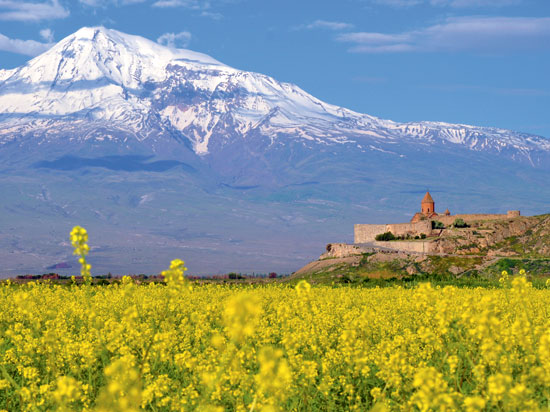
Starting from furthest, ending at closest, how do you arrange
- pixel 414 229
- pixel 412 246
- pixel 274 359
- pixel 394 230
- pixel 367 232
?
1. pixel 367 232
2. pixel 394 230
3. pixel 414 229
4. pixel 412 246
5. pixel 274 359

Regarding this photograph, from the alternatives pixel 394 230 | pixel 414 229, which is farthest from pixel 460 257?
pixel 394 230

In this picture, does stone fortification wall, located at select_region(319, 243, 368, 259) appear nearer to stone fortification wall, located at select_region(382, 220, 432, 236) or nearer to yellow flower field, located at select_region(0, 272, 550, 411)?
stone fortification wall, located at select_region(382, 220, 432, 236)

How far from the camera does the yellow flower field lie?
6973mm

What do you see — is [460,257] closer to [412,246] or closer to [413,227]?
[412,246]

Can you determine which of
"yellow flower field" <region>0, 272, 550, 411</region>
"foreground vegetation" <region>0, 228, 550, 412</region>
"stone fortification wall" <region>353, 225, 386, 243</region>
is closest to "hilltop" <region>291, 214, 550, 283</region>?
"stone fortification wall" <region>353, 225, 386, 243</region>

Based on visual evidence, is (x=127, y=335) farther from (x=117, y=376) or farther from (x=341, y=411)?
(x=117, y=376)

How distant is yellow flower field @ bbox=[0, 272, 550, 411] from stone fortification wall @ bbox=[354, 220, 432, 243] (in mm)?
53172

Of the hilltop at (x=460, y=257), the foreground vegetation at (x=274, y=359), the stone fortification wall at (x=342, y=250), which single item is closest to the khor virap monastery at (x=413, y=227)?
the hilltop at (x=460, y=257)

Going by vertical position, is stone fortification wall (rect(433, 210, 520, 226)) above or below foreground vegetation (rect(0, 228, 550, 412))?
above

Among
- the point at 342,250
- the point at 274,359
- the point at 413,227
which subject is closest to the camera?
the point at 274,359

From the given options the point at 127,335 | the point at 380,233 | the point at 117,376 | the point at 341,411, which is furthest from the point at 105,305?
the point at 380,233

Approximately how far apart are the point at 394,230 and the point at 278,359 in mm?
69459

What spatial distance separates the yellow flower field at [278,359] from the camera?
22.9 feet

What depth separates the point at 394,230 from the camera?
7544cm
